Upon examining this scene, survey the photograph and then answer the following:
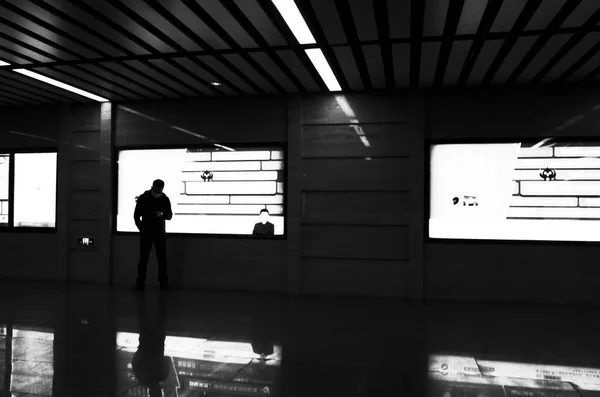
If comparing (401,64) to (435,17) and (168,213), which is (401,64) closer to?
(435,17)

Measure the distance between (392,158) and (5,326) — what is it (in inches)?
226

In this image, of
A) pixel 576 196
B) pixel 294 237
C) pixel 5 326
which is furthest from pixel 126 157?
pixel 576 196

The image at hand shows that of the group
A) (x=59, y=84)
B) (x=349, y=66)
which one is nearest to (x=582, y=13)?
(x=349, y=66)

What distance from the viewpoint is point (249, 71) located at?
6762 millimetres

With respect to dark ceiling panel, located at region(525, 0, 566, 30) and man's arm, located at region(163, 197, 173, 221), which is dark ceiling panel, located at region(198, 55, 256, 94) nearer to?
man's arm, located at region(163, 197, 173, 221)

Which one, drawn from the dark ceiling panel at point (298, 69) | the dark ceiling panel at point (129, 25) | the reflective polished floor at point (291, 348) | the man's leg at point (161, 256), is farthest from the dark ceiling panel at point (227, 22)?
the man's leg at point (161, 256)

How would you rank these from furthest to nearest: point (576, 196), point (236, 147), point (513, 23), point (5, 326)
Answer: point (236, 147) < point (576, 196) < point (5, 326) < point (513, 23)

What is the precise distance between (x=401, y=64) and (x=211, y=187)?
13.0 feet

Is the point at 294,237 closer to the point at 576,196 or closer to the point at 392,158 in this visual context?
the point at 392,158

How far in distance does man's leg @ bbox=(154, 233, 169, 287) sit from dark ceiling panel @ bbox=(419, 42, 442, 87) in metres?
4.90

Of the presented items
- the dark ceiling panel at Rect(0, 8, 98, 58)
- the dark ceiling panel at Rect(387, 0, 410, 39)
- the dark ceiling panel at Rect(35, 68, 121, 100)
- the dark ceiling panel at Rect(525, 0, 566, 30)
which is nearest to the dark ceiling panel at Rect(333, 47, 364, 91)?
the dark ceiling panel at Rect(387, 0, 410, 39)

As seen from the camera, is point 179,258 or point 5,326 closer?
point 5,326

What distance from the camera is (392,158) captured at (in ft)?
25.1

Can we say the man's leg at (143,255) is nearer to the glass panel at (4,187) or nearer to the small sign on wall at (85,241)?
the small sign on wall at (85,241)
